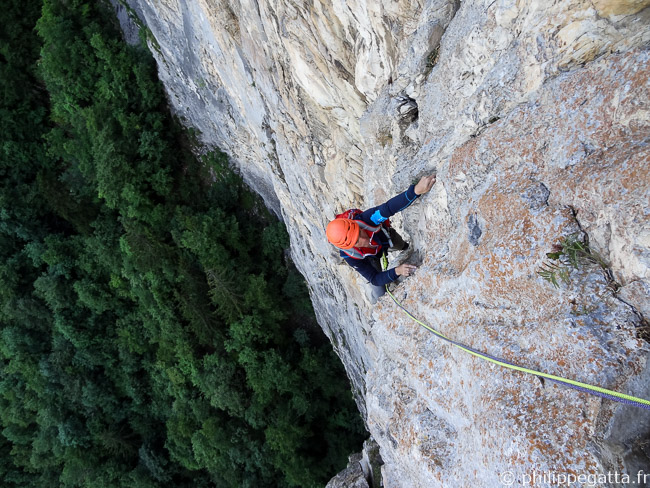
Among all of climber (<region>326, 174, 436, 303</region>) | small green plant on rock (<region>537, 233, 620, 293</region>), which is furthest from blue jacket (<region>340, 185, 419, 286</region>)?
small green plant on rock (<region>537, 233, 620, 293</region>)

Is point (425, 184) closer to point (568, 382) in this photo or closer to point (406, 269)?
point (406, 269)

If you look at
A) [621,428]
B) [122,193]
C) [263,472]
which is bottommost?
[263,472]

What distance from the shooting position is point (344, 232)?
16.9ft

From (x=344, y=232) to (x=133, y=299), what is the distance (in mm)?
13240

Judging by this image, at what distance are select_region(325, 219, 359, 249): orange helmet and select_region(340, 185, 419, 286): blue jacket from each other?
278mm

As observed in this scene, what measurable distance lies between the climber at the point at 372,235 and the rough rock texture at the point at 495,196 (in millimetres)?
214

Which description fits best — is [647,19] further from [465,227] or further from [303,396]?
[303,396]

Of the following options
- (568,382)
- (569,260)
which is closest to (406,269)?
(569,260)

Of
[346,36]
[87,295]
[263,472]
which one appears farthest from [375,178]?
[87,295]

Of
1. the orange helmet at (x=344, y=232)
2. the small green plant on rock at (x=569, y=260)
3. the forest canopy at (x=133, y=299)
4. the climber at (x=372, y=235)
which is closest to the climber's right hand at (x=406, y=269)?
the climber at (x=372, y=235)

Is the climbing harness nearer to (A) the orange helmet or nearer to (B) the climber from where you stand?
(B) the climber

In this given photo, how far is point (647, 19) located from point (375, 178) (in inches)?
144

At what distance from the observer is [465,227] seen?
425 centimetres

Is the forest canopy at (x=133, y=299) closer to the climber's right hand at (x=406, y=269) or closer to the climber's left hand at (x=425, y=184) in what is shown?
the climber's right hand at (x=406, y=269)
